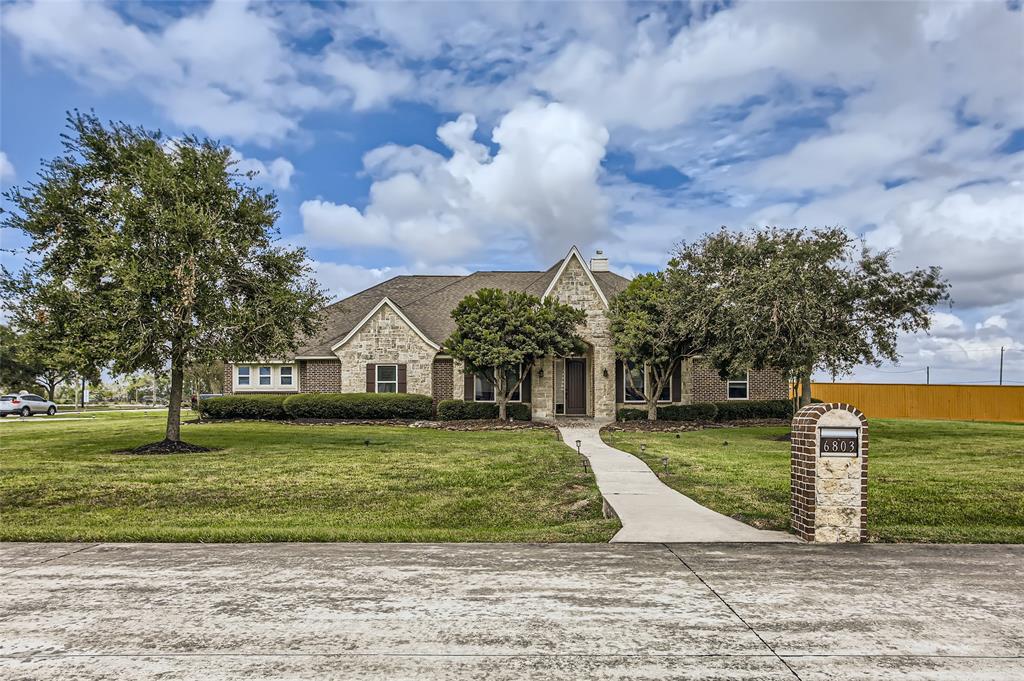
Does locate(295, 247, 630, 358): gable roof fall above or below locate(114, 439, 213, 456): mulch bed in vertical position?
above

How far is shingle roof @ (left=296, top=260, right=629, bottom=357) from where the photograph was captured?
3107 cm

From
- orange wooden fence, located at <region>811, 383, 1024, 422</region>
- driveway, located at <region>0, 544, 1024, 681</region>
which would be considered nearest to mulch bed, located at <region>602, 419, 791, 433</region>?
orange wooden fence, located at <region>811, 383, 1024, 422</region>

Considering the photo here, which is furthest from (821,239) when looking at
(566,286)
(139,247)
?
(139,247)

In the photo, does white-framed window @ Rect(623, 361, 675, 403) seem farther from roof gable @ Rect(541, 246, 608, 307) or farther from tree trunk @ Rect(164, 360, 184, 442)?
tree trunk @ Rect(164, 360, 184, 442)

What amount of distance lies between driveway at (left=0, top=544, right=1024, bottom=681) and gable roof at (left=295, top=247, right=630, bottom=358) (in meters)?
22.0

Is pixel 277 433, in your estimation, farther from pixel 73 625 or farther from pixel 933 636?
pixel 933 636

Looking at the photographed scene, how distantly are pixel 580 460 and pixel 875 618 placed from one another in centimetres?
1064

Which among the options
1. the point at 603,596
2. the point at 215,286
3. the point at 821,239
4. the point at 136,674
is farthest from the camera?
the point at 821,239

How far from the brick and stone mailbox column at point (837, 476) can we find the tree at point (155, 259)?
1379cm

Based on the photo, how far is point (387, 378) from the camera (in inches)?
1174

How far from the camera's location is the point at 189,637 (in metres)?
4.65

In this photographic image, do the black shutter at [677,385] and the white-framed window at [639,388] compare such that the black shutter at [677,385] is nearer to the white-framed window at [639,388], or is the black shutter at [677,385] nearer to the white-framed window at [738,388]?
the white-framed window at [639,388]

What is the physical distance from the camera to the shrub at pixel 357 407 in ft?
90.6

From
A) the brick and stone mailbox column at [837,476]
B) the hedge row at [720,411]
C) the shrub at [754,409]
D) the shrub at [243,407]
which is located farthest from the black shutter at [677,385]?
the brick and stone mailbox column at [837,476]
